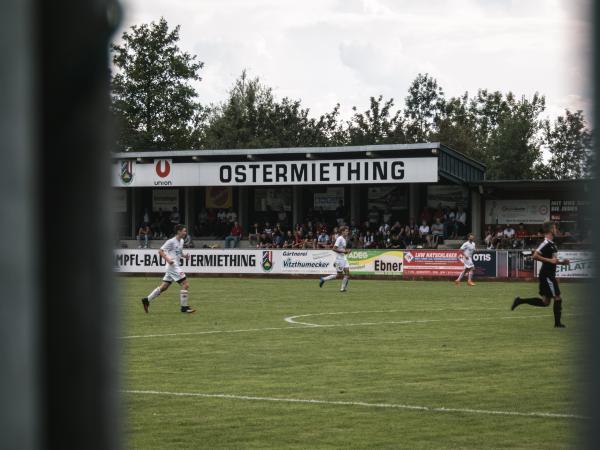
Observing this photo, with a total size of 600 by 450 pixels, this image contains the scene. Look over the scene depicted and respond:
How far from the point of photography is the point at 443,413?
398 inches

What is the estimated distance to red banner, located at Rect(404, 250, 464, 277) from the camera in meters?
44.2

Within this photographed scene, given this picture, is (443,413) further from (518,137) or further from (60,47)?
(518,137)

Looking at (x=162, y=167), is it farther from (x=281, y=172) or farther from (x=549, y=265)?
(x=549, y=265)

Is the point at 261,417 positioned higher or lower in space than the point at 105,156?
lower

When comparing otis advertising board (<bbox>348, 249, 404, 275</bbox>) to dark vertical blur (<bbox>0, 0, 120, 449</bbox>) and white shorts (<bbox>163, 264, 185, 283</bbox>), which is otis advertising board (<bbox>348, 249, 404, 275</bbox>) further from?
dark vertical blur (<bbox>0, 0, 120, 449</bbox>)

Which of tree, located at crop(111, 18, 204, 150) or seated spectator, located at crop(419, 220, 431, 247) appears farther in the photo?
tree, located at crop(111, 18, 204, 150)

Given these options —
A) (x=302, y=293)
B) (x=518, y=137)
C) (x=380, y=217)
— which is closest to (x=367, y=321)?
(x=302, y=293)

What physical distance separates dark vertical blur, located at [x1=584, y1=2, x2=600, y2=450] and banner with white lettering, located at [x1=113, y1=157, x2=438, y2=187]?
167 feet

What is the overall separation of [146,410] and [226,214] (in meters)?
47.9

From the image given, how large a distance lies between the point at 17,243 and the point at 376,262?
44927 mm

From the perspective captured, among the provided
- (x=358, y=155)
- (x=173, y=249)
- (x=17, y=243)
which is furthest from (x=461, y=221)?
(x=17, y=243)

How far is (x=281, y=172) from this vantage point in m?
54.7

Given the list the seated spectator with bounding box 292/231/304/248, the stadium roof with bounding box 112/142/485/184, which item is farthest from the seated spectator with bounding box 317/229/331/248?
the stadium roof with bounding box 112/142/485/184

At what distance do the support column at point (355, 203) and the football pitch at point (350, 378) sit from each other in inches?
1194
